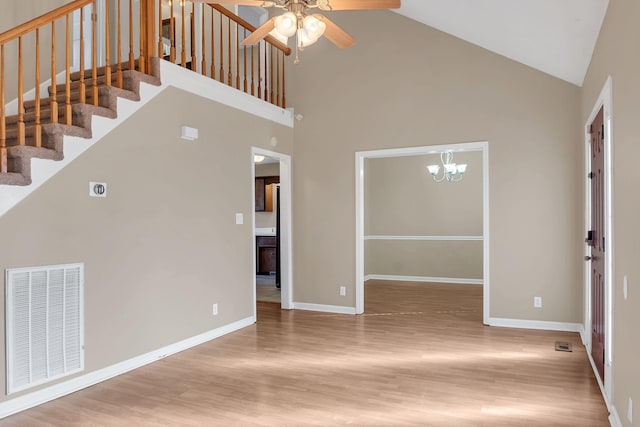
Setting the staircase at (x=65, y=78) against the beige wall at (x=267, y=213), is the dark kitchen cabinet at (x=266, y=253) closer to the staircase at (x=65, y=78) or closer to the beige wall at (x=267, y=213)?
the beige wall at (x=267, y=213)

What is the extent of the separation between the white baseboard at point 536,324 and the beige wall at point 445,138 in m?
0.07

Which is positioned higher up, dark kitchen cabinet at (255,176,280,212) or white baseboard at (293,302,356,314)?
dark kitchen cabinet at (255,176,280,212)

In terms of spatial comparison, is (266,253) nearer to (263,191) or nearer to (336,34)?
(263,191)

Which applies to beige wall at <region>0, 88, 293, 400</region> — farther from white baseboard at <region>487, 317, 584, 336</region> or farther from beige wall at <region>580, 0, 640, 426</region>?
beige wall at <region>580, 0, 640, 426</region>

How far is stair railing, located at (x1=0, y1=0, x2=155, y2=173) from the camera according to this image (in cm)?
312

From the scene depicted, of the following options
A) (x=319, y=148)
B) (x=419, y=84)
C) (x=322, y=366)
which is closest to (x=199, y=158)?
(x=319, y=148)

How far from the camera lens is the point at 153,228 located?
4.07m

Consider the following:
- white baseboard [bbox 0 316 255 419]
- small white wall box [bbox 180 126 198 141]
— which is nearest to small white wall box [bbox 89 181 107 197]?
small white wall box [bbox 180 126 198 141]

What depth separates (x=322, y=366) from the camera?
3838mm

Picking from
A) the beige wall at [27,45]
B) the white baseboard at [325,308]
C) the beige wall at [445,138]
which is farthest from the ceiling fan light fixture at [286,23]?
the white baseboard at [325,308]

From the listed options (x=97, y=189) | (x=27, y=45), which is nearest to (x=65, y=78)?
(x=27, y=45)

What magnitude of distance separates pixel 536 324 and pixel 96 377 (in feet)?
14.3

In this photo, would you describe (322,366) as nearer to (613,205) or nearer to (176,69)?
(613,205)

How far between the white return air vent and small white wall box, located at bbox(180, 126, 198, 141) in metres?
1.58
